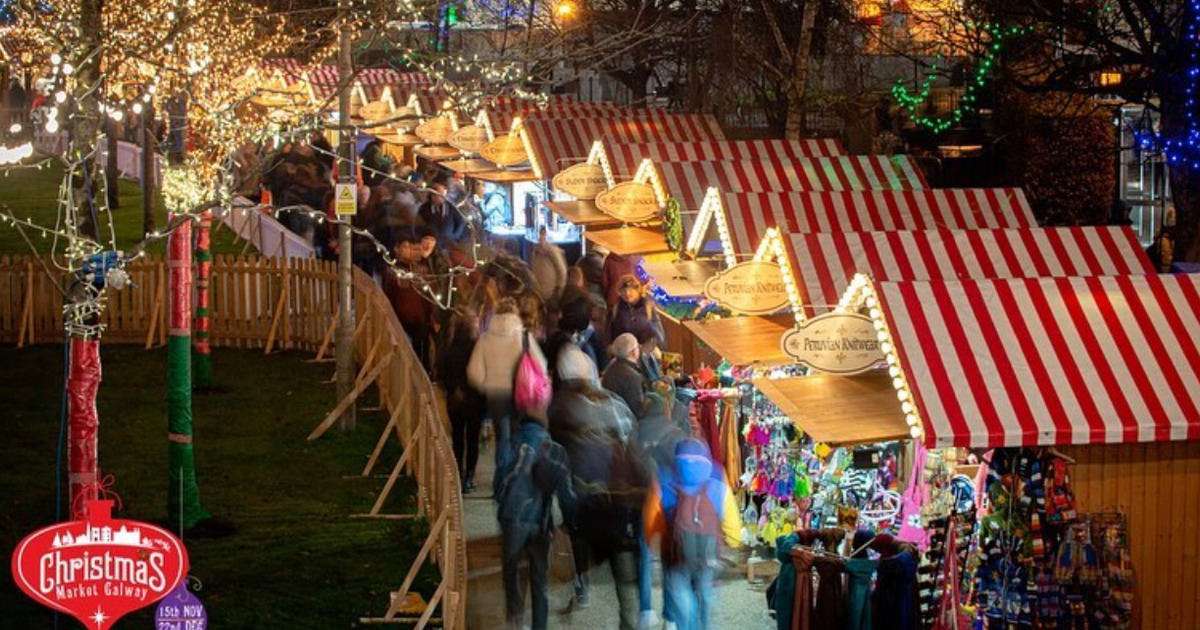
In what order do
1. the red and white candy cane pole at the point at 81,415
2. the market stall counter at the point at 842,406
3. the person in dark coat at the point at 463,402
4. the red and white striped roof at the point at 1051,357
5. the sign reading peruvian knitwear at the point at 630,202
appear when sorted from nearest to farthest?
the red and white striped roof at the point at 1051,357
the market stall counter at the point at 842,406
the red and white candy cane pole at the point at 81,415
the person in dark coat at the point at 463,402
the sign reading peruvian knitwear at the point at 630,202

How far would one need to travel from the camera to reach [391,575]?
12203mm

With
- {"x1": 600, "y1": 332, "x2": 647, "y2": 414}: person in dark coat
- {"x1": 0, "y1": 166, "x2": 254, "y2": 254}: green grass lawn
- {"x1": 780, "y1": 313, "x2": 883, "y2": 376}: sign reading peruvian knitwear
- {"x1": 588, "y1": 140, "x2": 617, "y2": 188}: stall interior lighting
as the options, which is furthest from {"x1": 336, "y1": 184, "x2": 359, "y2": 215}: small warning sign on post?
{"x1": 0, "y1": 166, "x2": 254, "y2": 254}: green grass lawn

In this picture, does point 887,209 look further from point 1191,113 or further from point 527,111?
point 527,111

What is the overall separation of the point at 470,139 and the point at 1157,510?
18.9 m

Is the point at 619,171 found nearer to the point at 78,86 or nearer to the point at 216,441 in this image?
the point at 216,441

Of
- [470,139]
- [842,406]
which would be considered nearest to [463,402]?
[842,406]

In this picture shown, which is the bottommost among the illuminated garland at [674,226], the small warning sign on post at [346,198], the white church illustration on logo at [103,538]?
the white church illustration on logo at [103,538]

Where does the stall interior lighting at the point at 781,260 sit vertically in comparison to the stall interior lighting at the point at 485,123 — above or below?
below

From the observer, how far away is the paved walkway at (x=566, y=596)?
36.6ft

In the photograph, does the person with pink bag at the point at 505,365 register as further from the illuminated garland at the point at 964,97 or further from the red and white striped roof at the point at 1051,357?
the illuminated garland at the point at 964,97

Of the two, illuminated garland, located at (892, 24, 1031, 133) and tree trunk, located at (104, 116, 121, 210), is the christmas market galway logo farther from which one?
tree trunk, located at (104, 116, 121, 210)

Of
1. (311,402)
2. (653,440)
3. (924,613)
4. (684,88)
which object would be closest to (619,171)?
(311,402)

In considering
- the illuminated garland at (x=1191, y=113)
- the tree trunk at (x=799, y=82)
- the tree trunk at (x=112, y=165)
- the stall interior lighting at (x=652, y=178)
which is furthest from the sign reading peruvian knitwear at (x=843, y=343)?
the tree trunk at (x=112, y=165)

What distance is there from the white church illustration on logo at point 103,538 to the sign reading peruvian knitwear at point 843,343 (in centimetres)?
438
